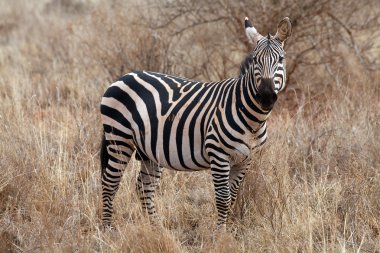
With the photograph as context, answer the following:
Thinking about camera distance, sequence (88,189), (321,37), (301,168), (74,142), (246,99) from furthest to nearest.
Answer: (321,37)
(74,142)
(301,168)
(88,189)
(246,99)

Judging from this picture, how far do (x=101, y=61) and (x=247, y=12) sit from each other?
7.59 feet

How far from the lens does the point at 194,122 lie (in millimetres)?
4898

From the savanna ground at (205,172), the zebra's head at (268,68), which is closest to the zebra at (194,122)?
the zebra's head at (268,68)

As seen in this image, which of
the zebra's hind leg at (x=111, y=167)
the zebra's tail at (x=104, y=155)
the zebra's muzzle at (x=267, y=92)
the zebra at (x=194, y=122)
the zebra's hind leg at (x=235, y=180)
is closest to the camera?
the zebra's muzzle at (x=267, y=92)

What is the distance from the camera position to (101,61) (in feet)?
32.3

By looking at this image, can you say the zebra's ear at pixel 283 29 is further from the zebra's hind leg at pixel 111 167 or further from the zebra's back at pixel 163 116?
the zebra's hind leg at pixel 111 167

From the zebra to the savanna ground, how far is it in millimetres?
304

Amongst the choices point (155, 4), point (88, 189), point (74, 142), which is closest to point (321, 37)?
point (155, 4)

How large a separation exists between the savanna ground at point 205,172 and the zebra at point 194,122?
1.00ft

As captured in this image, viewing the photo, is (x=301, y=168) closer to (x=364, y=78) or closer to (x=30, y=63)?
(x=364, y=78)

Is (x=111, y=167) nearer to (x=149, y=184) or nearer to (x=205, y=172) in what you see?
(x=149, y=184)

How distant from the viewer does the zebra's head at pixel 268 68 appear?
437cm

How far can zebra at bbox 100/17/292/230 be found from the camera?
4.62 m

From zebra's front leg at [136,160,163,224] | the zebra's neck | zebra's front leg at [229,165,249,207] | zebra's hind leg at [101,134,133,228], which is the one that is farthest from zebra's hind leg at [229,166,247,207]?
zebra's hind leg at [101,134,133,228]
